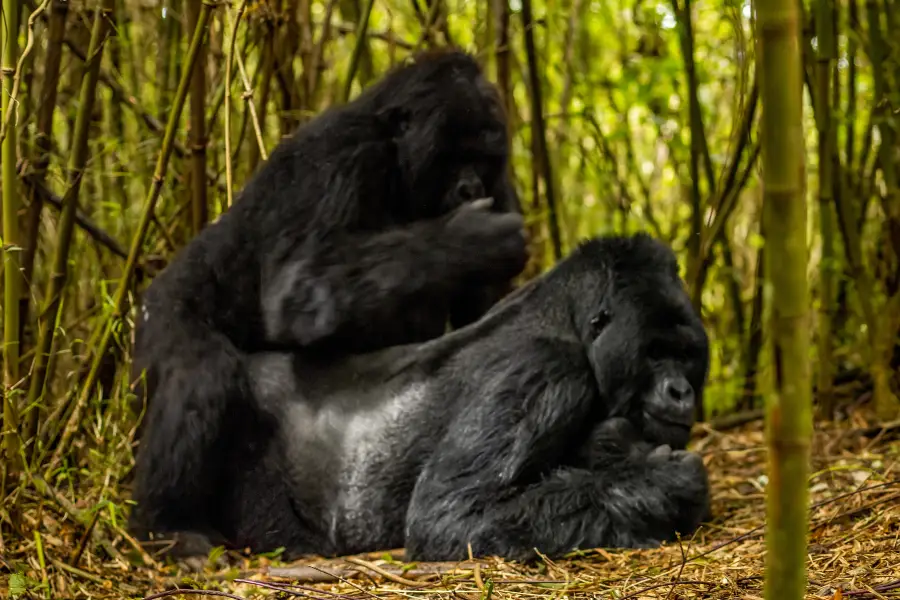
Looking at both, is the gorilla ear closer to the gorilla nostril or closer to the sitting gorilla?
the sitting gorilla

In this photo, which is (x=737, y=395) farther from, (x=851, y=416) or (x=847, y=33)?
(x=847, y=33)

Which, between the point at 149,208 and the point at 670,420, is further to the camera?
the point at 670,420

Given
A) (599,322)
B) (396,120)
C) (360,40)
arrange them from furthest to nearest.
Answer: (360,40), (396,120), (599,322)

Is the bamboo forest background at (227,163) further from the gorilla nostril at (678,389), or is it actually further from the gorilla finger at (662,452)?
the gorilla finger at (662,452)

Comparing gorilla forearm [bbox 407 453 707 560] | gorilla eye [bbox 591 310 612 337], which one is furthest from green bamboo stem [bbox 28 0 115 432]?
gorilla eye [bbox 591 310 612 337]

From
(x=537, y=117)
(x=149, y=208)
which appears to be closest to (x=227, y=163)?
(x=149, y=208)

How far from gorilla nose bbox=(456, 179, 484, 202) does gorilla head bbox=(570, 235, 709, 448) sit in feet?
2.03

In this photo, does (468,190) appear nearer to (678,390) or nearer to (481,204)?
(481,204)

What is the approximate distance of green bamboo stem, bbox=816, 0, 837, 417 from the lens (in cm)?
333

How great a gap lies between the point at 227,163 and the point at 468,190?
0.92 meters

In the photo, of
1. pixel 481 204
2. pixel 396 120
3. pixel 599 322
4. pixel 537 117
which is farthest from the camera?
pixel 537 117

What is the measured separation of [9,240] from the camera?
96.6 inches

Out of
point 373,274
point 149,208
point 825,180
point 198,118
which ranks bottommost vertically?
point 373,274

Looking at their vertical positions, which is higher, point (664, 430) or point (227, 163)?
point (227, 163)
